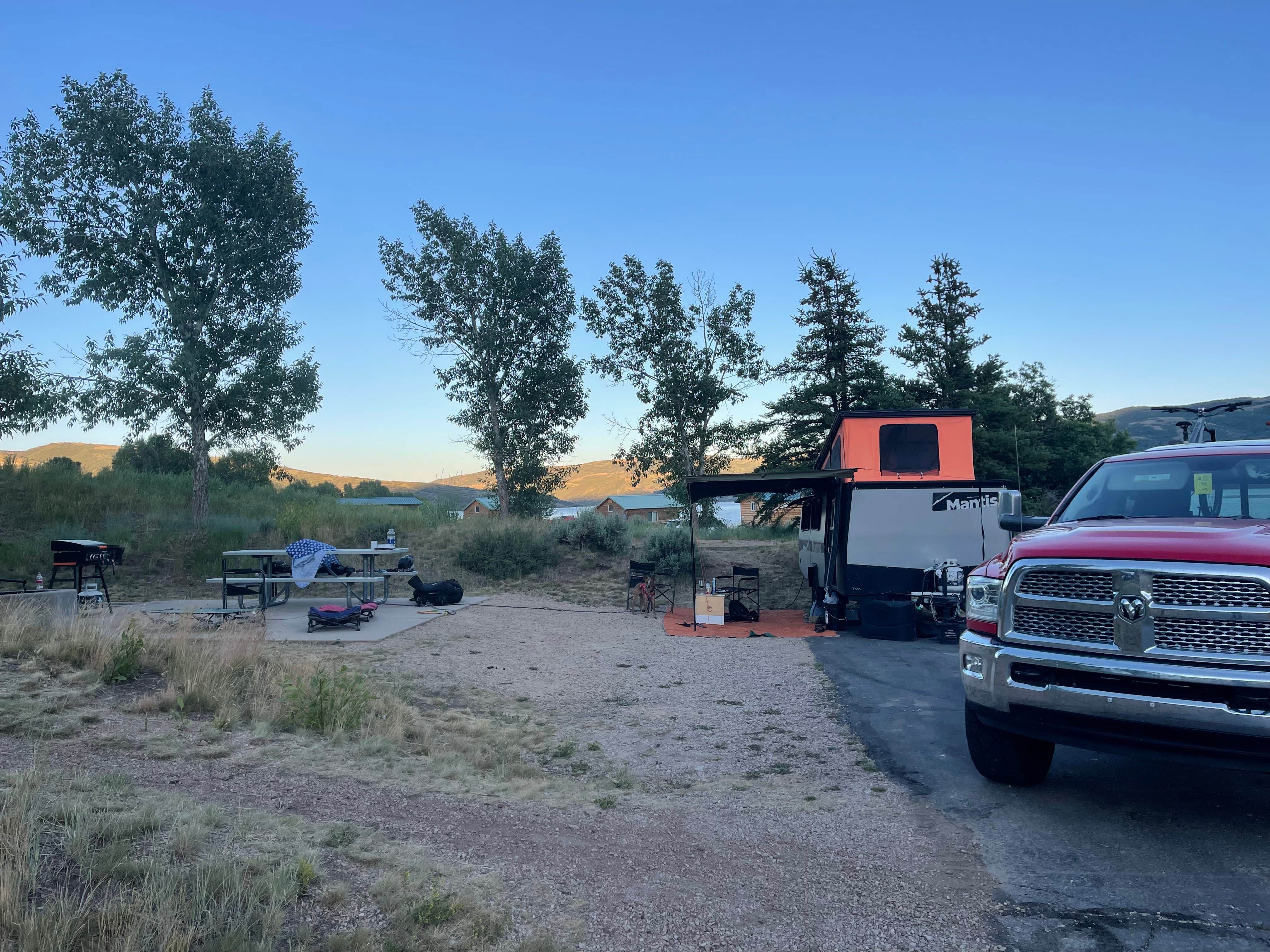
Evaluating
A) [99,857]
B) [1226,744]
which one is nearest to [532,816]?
[99,857]

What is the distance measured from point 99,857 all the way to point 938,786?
4282 millimetres

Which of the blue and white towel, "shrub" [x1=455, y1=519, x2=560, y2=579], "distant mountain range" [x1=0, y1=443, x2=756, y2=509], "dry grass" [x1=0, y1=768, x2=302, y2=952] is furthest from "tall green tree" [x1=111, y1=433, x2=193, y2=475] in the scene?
"dry grass" [x1=0, y1=768, x2=302, y2=952]

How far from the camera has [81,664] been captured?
6.41 m

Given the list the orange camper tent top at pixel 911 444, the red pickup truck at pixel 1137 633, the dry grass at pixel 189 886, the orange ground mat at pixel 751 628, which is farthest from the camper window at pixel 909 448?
the dry grass at pixel 189 886

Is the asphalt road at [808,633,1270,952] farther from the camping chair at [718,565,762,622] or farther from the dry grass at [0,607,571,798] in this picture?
the camping chair at [718,565,762,622]

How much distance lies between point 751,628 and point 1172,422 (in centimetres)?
1211

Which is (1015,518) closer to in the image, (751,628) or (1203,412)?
(1203,412)

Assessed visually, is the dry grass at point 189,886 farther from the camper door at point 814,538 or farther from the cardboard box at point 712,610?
the camper door at point 814,538

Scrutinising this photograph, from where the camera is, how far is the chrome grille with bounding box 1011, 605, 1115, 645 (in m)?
3.86

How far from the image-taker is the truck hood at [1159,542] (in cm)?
361

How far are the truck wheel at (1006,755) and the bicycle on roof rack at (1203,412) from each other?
20.5 feet

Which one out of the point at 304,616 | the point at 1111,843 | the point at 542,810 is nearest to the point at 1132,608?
the point at 1111,843

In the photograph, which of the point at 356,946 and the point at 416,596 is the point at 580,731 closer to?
the point at 356,946

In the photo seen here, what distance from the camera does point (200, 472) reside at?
57.8 feet
